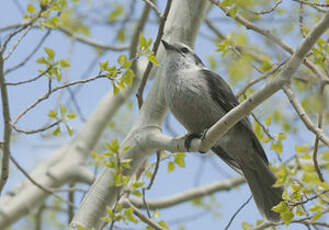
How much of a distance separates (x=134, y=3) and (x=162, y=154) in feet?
9.48

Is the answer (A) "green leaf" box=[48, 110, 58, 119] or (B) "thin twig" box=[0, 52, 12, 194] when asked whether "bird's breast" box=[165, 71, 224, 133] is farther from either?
(B) "thin twig" box=[0, 52, 12, 194]

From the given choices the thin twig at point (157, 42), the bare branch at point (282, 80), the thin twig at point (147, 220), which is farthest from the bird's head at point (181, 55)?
Answer: the thin twig at point (147, 220)

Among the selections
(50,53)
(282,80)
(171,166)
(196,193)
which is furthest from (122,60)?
(196,193)

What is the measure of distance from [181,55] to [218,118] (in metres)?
0.76

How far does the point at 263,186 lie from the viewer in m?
4.23

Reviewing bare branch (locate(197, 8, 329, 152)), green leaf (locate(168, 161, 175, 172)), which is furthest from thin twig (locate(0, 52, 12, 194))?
bare branch (locate(197, 8, 329, 152))

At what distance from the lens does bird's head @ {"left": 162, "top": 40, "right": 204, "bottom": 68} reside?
168 inches

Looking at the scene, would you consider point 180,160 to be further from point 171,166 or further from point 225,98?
point 225,98

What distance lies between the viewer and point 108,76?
3521mm

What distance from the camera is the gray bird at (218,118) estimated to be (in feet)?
13.8

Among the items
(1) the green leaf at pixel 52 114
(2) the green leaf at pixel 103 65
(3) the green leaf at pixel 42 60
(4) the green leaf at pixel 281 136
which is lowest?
(4) the green leaf at pixel 281 136

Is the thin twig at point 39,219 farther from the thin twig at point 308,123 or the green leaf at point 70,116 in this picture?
the thin twig at point 308,123

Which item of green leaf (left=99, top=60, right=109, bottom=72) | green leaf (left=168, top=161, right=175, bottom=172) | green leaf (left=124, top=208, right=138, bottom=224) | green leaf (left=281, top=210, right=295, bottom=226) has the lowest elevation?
green leaf (left=281, top=210, right=295, bottom=226)

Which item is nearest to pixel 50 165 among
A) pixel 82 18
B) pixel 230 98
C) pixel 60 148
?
pixel 60 148
